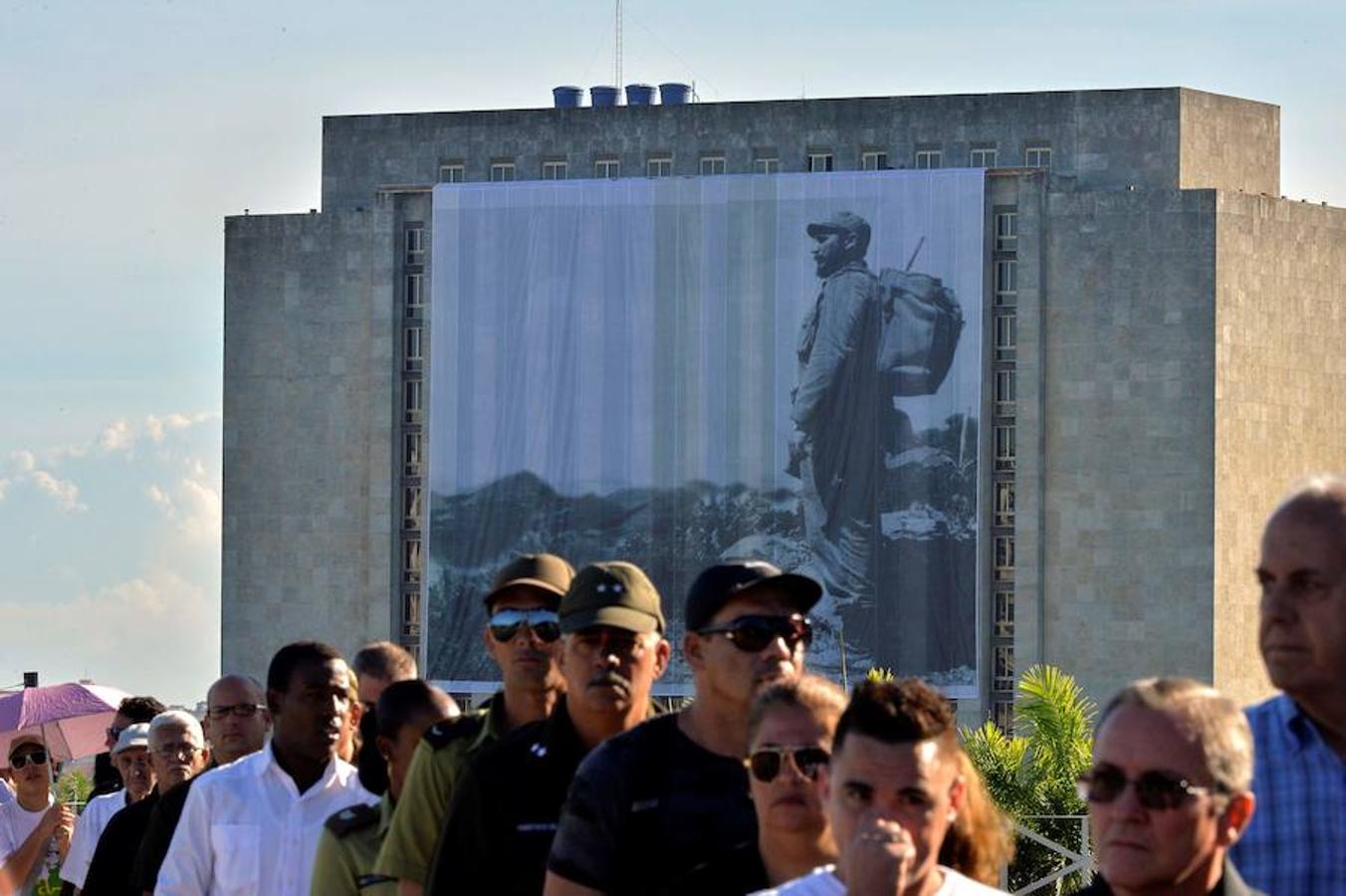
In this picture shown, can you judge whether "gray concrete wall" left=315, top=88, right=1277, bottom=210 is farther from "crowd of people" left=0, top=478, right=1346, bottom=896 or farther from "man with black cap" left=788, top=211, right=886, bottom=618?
"crowd of people" left=0, top=478, right=1346, bottom=896

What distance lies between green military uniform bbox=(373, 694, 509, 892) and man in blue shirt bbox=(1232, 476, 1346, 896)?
2.24 m

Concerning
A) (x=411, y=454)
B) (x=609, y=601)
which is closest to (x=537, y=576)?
(x=609, y=601)

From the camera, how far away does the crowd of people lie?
5.93 metres

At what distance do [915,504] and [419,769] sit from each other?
64.2 m

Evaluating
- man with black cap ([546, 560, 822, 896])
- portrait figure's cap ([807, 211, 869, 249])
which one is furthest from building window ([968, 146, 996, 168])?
man with black cap ([546, 560, 822, 896])

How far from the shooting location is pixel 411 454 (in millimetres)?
77375

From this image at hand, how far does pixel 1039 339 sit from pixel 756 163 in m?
7.47

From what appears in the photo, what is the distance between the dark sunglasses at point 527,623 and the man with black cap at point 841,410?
210 ft

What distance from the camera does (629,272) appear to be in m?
74.7

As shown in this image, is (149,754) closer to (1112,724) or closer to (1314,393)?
(1112,724)


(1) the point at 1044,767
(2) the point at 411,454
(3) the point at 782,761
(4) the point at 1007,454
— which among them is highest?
(4) the point at 1007,454

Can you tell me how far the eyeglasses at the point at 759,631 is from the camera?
741 centimetres

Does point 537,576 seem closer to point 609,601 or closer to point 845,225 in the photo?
point 609,601

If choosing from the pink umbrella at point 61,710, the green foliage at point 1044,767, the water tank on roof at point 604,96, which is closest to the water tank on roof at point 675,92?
the water tank on roof at point 604,96
